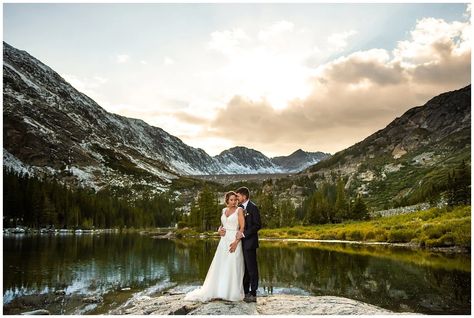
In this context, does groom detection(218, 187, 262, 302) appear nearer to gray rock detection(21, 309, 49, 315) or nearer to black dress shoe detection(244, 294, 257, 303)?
black dress shoe detection(244, 294, 257, 303)

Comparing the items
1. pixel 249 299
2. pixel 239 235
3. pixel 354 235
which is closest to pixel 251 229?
pixel 239 235

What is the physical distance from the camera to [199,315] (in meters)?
12.1

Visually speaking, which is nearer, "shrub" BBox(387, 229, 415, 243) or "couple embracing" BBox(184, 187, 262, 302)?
"couple embracing" BBox(184, 187, 262, 302)

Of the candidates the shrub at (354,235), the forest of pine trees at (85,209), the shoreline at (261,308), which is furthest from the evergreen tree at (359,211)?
the shoreline at (261,308)

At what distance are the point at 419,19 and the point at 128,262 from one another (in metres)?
27.6

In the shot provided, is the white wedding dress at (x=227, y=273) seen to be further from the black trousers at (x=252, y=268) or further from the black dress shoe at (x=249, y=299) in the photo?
the black trousers at (x=252, y=268)

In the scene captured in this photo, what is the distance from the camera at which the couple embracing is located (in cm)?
1352

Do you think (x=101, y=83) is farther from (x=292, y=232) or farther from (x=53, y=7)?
(x=292, y=232)

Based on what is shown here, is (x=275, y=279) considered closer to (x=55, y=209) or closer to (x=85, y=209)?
(x=55, y=209)

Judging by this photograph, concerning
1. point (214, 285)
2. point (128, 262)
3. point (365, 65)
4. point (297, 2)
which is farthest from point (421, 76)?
point (128, 262)

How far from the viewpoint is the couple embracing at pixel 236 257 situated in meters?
13.5

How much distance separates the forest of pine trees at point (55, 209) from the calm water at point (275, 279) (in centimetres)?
6544

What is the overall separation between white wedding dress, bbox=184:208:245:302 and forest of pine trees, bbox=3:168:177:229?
9162cm

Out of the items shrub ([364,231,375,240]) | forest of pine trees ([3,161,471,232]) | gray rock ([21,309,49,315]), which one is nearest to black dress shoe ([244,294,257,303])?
gray rock ([21,309,49,315])
